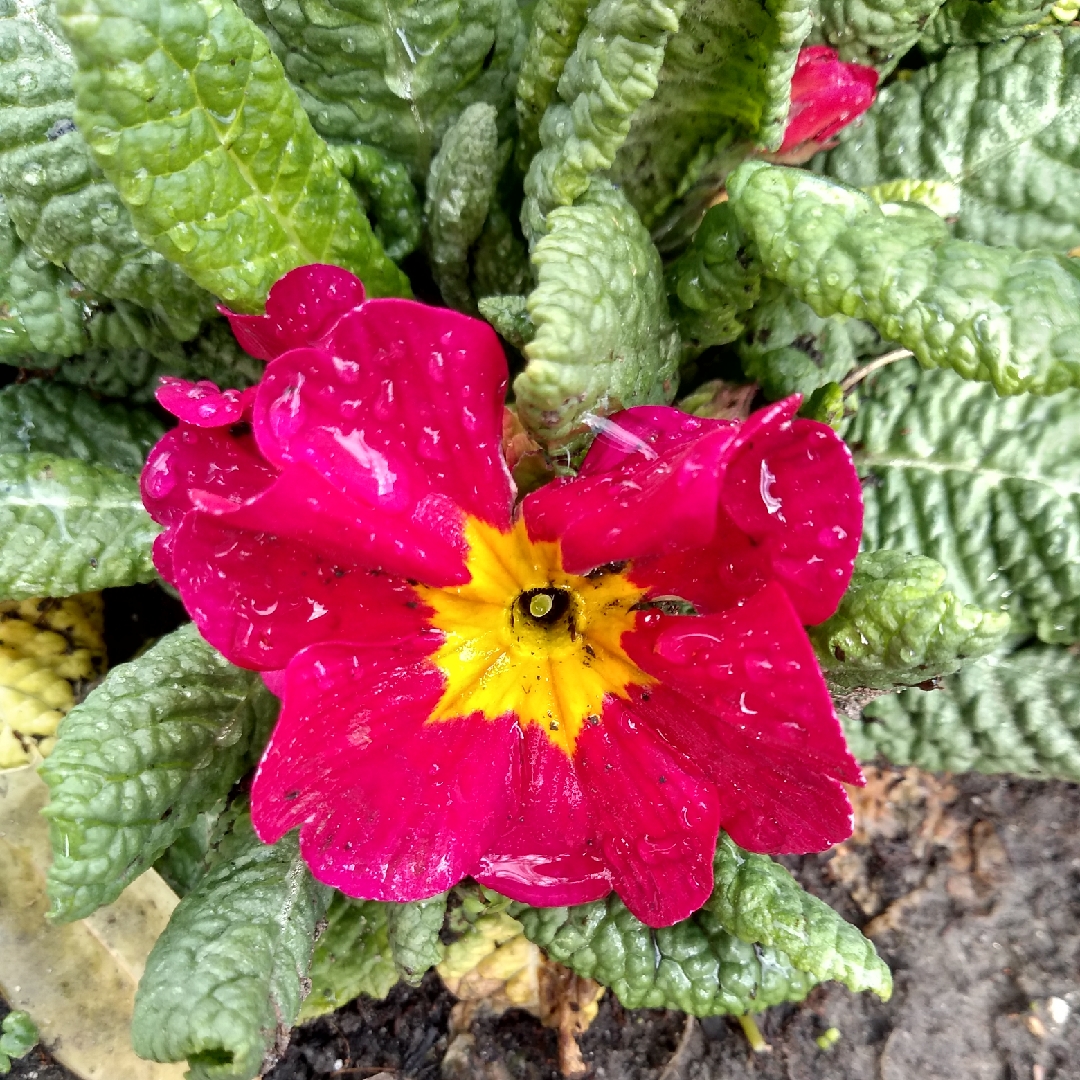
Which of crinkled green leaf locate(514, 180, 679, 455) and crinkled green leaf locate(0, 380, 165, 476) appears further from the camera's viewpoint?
crinkled green leaf locate(0, 380, 165, 476)

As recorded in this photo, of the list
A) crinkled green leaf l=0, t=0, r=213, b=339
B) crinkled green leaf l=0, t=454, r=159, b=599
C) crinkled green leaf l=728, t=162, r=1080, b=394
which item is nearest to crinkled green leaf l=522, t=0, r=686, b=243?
crinkled green leaf l=728, t=162, r=1080, b=394

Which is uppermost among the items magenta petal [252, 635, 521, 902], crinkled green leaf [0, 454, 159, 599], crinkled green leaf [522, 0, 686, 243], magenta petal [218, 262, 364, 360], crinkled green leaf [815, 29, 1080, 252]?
crinkled green leaf [522, 0, 686, 243]

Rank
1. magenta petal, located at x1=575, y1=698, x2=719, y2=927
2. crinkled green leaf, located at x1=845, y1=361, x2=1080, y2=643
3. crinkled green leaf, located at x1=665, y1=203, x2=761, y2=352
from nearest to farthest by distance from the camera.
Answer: magenta petal, located at x1=575, y1=698, x2=719, y2=927
crinkled green leaf, located at x1=665, y1=203, x2=761, y2=352
crinkled green leaf, located at x1=845, y1=361, x2=1080, y2=643

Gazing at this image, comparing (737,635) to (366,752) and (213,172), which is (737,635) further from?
(213,172)

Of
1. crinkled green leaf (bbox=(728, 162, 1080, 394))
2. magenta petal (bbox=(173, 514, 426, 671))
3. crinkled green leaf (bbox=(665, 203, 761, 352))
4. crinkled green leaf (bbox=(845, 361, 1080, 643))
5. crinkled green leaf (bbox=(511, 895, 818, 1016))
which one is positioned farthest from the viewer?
crinkled green leaf (bbox=(845, 361, 1080, 643))

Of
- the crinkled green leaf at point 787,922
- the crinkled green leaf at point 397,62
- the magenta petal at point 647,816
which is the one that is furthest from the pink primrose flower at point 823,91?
the crinkled green leaf at point 787,922

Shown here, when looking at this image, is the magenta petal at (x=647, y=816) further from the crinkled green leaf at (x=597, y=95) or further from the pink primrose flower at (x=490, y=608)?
the crinkled green leaf at (x=597, y=95)

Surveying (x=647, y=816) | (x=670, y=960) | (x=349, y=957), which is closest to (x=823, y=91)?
(x=647, y=816)

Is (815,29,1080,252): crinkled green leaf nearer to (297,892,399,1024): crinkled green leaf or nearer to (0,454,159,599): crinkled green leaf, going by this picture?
(0,454,159,599): crinkled green leaf
